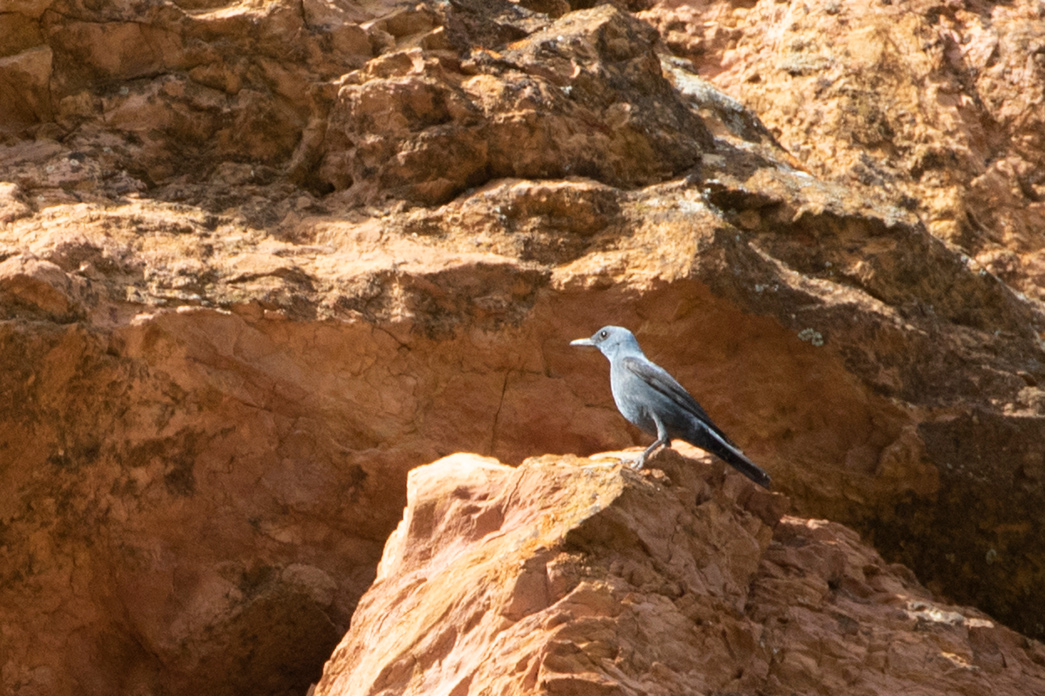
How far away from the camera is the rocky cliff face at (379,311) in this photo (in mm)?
7094

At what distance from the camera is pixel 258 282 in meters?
7.63

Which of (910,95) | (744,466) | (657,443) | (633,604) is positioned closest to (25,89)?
(657,443)

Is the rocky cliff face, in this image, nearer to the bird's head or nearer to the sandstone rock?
the sandstone rock

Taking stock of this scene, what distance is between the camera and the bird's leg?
19.8 ft

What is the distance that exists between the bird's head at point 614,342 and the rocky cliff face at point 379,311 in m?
0.73

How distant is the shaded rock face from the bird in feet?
0.56

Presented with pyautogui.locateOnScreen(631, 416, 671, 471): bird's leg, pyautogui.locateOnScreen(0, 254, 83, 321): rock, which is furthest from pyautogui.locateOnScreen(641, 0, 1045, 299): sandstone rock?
pyautogui.locateOnScreen(0, 254, 83, 321): rock

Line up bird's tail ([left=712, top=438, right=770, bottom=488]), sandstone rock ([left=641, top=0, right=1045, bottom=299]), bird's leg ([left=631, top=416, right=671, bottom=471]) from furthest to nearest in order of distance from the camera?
1. sandstone rock ([left=641, top=0, right=1045, bottom=299])
2. bird's tail ([left=712, top=438, right=770, bottom=488])
3. bird's leg ([left=631, top=416, right=671, bottom=471])

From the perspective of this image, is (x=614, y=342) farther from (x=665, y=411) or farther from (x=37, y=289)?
(x=37, y=289)

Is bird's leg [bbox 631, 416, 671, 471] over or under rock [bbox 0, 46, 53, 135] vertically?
under

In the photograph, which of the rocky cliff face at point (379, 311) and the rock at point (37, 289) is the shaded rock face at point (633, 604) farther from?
Answer: the rock at point (37, 289)

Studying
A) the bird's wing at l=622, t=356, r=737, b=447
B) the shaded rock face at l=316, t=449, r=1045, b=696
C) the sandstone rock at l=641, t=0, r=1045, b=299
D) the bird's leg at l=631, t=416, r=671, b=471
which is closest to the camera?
the shaded rock face at l=316, t=449, r=1045, b=696

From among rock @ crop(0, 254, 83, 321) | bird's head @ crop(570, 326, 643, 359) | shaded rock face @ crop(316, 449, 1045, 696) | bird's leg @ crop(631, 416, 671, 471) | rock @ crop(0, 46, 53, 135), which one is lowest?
shaded rock face @ crop(316, 449, 1045, 696)

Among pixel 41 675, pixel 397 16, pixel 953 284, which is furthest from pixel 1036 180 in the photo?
pixel 41 675
